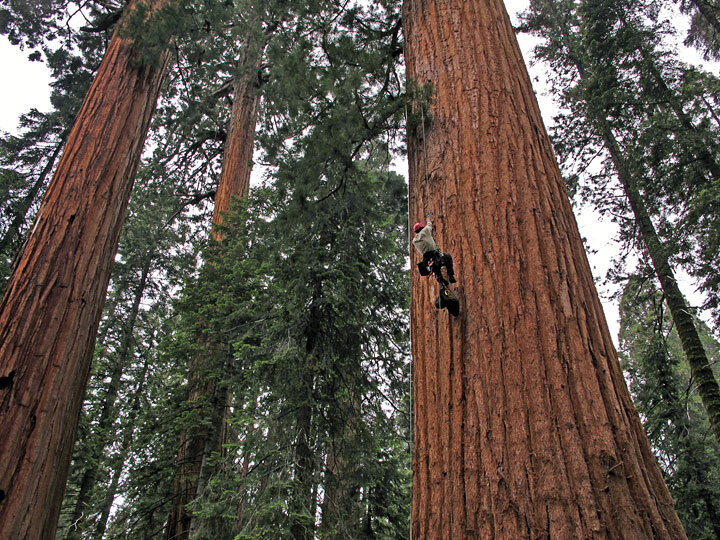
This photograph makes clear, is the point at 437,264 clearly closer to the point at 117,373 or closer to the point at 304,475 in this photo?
the point at 304,475

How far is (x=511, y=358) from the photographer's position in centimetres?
193

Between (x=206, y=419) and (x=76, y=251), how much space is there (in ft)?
10.9

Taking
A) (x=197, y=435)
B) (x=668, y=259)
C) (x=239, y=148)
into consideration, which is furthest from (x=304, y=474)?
(x=668, y=259)

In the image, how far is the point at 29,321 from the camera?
3.79 meters

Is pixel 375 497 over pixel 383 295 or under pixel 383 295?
under

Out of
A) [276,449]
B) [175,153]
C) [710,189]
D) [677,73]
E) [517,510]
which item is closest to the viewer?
[517,510]

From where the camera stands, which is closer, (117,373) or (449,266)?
(449,266)

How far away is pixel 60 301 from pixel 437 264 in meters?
3.83

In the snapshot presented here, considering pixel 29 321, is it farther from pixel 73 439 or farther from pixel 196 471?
pixel 196 471

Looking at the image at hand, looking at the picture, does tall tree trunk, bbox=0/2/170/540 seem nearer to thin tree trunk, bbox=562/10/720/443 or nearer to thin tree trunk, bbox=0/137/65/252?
thin tree trunk, bbox=0/137/65/252

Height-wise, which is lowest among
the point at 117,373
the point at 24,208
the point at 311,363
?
the point at 311,363

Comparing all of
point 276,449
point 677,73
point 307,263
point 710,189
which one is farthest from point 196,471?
point 677,73

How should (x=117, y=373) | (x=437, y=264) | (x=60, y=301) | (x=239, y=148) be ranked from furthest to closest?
(x=117, y=373)
(x=239, y=148)
(x=60, y=301)
(x=437, y=264)

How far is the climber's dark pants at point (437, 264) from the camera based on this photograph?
214 cm
